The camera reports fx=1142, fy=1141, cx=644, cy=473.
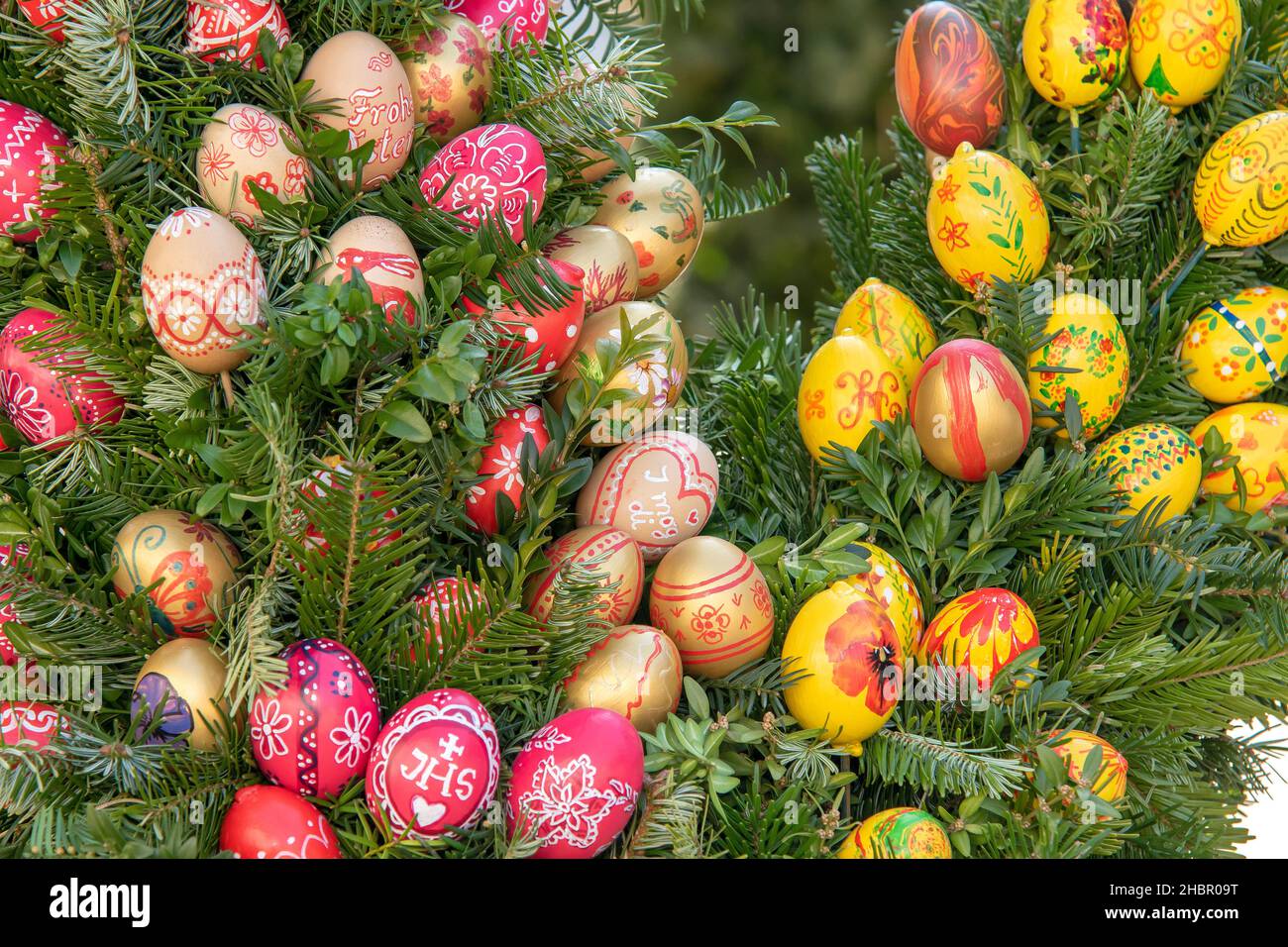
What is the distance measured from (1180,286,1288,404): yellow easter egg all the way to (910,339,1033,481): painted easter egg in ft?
0.52

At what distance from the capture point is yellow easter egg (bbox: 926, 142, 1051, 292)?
2.47ft

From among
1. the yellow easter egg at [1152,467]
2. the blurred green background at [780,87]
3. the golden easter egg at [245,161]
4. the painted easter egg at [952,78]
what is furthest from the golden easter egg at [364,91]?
the blurred green background at [780,87]

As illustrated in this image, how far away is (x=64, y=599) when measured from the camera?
58 centimetres

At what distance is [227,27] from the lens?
23.5 inches

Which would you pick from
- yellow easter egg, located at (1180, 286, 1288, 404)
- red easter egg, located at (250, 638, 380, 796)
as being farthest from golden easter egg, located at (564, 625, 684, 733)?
yellow easter egg, located at (1180, 286, 1288, 404)

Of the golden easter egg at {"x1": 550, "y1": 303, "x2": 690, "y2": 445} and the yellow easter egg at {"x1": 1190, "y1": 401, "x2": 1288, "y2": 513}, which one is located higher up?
the golden easter egg at {"x1": 550, "y1": 303, "x2": 690, "y2": 445}

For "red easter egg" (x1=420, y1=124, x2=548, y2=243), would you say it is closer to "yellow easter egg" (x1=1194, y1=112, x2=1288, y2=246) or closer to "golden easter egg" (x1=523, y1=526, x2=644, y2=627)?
"golden easter egg" (x1=523, y1=526, x2=644, y2=627)

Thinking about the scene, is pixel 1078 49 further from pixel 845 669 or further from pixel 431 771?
pixel 431 771

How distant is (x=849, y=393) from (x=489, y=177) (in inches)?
10.5

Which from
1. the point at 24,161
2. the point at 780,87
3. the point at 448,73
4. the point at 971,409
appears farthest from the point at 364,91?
the point at 780,87
